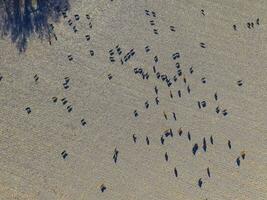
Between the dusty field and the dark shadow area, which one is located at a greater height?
the dark shadow area

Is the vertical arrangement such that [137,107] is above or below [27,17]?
below

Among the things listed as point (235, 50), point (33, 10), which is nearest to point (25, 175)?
point (33, 10)

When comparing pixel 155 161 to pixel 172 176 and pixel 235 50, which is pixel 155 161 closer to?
pixel 172 176

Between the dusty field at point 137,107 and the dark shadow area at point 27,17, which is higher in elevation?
the dark shadow area at point 27,17
